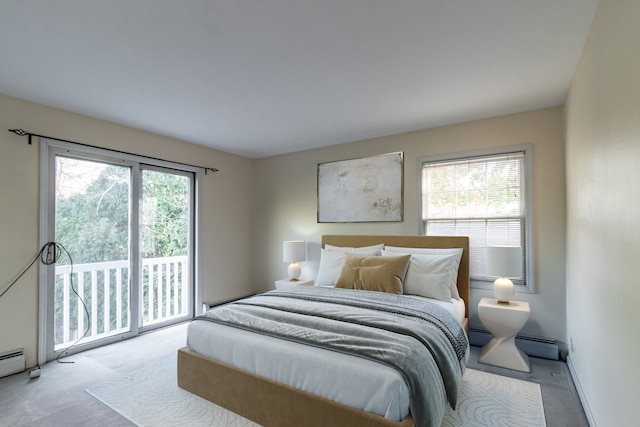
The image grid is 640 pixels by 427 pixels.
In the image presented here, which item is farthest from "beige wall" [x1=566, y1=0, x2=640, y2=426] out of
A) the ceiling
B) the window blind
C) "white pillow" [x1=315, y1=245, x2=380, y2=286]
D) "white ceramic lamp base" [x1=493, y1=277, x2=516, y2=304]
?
"white pillow" [x1=315, y1=245, x2=380, y2=286]

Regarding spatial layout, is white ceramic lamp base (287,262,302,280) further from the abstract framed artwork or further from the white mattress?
the white mattress

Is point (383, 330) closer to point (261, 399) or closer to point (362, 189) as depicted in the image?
point (261, 399)

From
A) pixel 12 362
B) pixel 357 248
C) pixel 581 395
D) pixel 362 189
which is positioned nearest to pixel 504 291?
pixel 581 395

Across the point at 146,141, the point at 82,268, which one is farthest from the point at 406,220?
the point at 82,268

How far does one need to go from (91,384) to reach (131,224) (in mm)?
1754

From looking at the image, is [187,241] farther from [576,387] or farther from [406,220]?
[576,387]

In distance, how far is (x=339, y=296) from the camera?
2.76 meters

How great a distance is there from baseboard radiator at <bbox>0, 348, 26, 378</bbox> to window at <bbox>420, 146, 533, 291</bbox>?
4233 mm

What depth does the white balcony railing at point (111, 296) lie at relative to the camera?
316 centimetres

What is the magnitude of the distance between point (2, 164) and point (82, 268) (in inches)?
47.4

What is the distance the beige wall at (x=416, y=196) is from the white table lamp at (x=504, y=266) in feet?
1.37

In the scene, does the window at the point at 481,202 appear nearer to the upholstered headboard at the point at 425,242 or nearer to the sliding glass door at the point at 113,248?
the upholstered headboard at the point at 425,242

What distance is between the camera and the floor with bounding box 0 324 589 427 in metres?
2.05

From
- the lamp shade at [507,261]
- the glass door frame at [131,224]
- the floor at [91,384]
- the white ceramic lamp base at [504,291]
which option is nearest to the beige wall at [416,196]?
the white ceramic lamp base at [504,291]
